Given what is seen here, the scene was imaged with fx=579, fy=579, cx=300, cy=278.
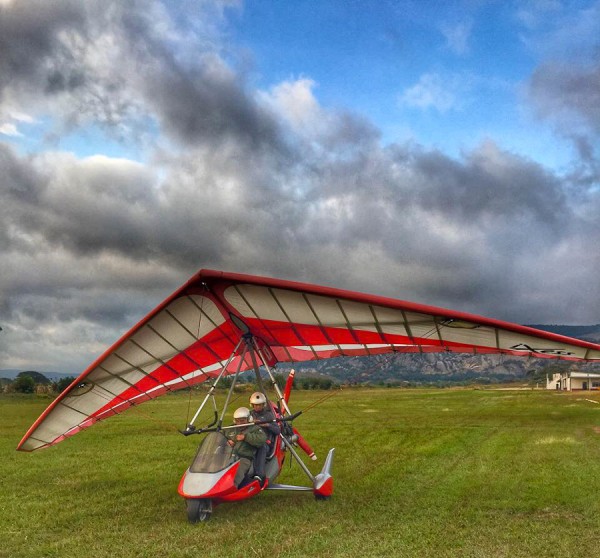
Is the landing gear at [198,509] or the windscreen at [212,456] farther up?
the windscreen at [212,456]

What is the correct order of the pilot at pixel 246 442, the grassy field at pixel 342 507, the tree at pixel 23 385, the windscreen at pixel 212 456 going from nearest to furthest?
the grassy field at pixel 342 507
the windscreen at pixel 212 456
the pilot at pixel 246 442
the tree at pixel 23 385

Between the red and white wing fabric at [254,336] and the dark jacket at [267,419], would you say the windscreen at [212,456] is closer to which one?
the dark jacket at [267,419]

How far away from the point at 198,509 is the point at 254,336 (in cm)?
303

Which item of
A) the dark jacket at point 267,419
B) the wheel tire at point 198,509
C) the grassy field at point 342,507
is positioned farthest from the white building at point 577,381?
the wheel tire at point 198,509

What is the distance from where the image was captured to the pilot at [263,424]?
837cm

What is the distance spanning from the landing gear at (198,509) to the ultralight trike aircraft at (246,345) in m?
0.01

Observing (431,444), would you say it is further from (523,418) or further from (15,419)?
(15,419)

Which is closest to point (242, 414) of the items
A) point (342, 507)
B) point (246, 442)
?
point (246, 442)

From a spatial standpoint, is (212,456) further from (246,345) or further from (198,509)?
(246,345)

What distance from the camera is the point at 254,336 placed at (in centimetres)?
965

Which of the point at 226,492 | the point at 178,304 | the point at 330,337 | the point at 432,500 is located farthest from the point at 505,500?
the point at 178,304

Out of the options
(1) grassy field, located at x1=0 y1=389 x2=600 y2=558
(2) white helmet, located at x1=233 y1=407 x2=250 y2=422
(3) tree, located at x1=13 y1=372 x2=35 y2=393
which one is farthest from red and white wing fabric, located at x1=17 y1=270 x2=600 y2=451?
(3) tree, located at x1=13 y1=372 x2=35 y2=393

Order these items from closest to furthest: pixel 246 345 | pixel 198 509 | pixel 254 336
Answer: pixel 198 509, pixel 246 345, pixel 254 336

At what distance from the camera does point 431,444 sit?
16.9m
